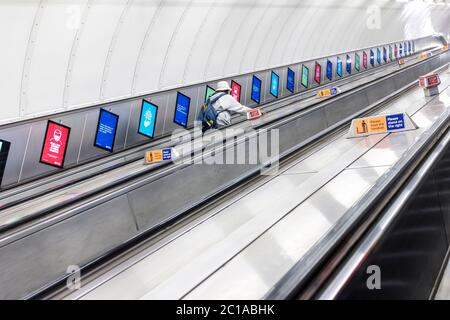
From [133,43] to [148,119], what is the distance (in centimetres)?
258

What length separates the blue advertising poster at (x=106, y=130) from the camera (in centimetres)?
1185

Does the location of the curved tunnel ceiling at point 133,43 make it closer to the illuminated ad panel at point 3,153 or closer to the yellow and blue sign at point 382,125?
the illuminated ad panel at point 3,153

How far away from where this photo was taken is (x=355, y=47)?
27250 mm

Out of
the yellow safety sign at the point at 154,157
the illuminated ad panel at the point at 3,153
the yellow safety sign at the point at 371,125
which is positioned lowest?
the illuminated ad panel at the point at 3,153

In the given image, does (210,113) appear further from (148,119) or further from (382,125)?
(148,119)

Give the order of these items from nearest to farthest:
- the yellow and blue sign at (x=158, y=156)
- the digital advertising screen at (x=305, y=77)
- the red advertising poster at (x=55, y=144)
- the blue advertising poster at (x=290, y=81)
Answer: the yellow and blue sign at (x=158, y=156) < the red advertising poster at (x=55, y=144) < the blue advertising poster at (x=290, y=81) < the digital advertising screen at (x=305, y=77)

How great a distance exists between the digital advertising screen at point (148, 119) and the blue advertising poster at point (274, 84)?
7944 mm

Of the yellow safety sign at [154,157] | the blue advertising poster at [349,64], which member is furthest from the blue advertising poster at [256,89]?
the yellow safety sign at [154,157]

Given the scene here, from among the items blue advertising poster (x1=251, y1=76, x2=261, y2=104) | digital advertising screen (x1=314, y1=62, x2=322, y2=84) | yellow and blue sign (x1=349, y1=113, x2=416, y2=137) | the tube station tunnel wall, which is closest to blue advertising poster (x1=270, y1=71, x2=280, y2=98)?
Answer: the tube station tunnel wall

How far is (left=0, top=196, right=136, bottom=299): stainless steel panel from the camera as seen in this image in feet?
11.8

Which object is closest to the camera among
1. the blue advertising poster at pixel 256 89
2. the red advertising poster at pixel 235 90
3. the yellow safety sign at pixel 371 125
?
the yellow safety sign at pixel 371 125

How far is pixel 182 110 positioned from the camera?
14.7m

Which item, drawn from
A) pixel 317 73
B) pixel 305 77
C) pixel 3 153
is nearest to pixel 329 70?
pixel 317 73
